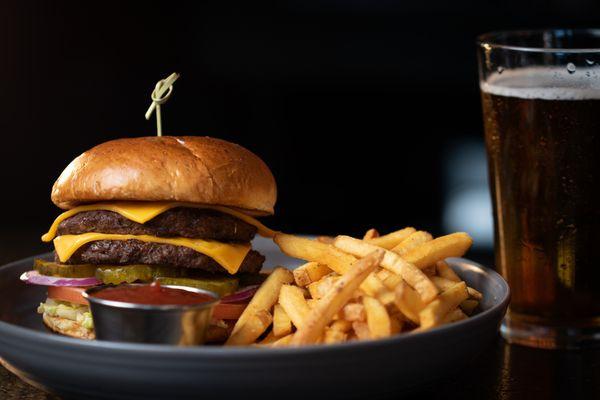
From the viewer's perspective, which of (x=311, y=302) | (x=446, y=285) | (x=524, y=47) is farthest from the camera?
(x=524, y=47)

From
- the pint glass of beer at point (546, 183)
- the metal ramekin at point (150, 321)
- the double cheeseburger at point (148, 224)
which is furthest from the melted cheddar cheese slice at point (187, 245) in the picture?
the pint glass of beer at point (546, 183)

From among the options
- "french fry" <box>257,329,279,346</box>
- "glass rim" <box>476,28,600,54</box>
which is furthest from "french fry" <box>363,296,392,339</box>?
"glass rim" <box>476,28,600,54</box>

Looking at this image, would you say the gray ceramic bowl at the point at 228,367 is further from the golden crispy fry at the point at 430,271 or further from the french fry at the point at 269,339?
the golden crispy fry at the point at 430,271

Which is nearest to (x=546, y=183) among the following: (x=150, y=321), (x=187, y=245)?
(x=187, y=245)

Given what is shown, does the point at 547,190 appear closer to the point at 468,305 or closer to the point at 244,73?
the point at 468,305

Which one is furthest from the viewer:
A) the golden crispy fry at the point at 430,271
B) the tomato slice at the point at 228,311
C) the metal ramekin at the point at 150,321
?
the golden crispy fry at the point at 430,271

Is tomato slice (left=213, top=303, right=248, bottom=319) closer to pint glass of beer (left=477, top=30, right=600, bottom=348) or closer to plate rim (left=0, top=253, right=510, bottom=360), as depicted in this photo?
plate rim (left=0, top=253, right=510, bottom=360)
